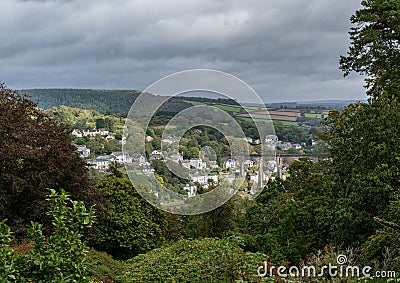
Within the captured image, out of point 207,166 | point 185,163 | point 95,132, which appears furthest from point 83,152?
point 95,132

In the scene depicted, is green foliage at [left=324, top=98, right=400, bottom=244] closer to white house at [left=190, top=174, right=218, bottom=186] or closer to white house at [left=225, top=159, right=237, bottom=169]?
white house at [left=225, top=159, right=237, bottom=169]

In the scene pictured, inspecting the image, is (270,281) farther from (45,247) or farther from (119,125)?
(119,125)

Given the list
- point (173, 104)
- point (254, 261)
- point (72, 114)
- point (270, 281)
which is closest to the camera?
point (270, 281)

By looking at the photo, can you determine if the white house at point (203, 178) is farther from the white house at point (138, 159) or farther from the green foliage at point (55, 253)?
the green foliage at point (55, 253)

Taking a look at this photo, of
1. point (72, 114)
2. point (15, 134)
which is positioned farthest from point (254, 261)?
point (72, 114)

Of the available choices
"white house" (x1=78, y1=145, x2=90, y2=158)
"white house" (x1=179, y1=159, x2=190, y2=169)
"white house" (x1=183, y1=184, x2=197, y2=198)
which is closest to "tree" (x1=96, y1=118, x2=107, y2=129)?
"white house" (x1=78, y1=145, x2=90, y2=158)

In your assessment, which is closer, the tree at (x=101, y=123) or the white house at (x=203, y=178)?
the white house at (x=203, y=178)

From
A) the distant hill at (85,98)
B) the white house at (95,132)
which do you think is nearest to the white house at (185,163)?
the white house at (95,132)
